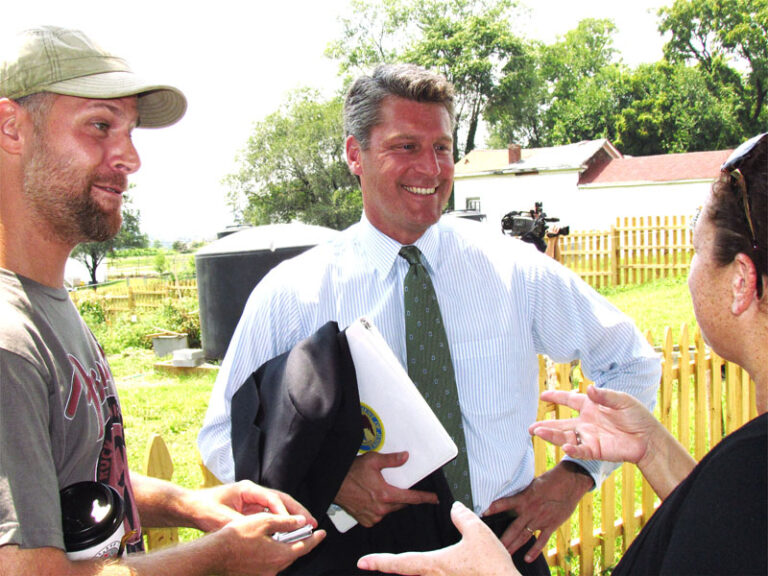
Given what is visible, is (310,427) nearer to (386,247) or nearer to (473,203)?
(386,247)

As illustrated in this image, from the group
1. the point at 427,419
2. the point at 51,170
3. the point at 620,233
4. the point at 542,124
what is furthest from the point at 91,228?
the point at 542,124

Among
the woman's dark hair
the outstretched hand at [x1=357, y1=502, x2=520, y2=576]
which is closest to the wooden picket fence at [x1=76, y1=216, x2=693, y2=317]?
the outstretched hand at [x1=357, y1=502, x2=520, y2=576]

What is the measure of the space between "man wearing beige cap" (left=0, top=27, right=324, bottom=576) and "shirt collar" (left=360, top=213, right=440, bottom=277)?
2.74 feet

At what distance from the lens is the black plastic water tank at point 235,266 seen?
8.52 meters

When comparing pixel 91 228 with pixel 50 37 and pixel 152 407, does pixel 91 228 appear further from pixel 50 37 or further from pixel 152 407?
pixel 152 407

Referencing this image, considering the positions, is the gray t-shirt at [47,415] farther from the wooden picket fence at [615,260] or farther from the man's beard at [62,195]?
the wooden picket fence at [615,260]

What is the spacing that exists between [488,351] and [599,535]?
2484 millimetres

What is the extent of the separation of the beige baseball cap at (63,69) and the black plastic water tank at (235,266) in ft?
21.7

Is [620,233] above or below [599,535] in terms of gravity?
above

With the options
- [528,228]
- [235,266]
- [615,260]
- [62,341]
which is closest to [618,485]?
[528,228]

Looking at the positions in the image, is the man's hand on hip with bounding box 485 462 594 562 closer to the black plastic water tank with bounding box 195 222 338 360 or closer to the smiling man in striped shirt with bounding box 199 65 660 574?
the smiling man in striped shirt with bounding box 199 65 660 574

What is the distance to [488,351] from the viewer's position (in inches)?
83.0

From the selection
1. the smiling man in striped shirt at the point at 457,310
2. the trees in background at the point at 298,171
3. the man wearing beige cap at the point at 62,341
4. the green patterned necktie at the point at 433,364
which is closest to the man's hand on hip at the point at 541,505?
the smiling man in striped shirt at the point at 457,310

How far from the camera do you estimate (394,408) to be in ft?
5.55
